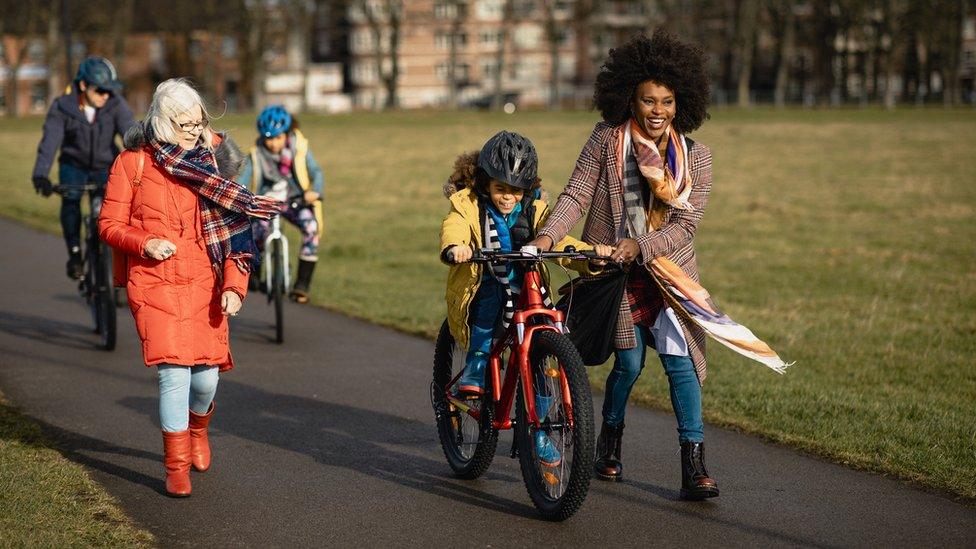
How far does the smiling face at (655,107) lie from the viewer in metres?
5.82

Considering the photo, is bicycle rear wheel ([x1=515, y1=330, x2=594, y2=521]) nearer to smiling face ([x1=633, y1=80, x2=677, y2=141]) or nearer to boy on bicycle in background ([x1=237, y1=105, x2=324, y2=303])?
smiling face ([x1=633, y1=80, x2=677, y2=141])

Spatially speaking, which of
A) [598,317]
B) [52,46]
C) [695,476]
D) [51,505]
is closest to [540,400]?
[598,317]

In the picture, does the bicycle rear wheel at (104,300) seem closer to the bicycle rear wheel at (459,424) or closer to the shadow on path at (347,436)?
the shadow on path at (347,436)

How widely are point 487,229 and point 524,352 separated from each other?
680 millimetres

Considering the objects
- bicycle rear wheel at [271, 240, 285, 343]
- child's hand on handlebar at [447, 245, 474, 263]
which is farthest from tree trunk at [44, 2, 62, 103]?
child's hand on handlebar at [447, 245, 474, 263]

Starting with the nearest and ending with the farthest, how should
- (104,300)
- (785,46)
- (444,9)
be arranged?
(104,300) → (785,46) → (444,9)

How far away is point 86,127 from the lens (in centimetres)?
1074

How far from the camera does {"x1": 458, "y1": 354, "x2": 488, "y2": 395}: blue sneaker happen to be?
239 inches

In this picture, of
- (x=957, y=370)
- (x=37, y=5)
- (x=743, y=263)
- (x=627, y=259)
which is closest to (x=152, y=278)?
(x=627, y=259)

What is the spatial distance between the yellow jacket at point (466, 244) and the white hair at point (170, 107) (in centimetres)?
116

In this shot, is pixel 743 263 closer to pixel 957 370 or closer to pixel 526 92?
A: pixel 957 370

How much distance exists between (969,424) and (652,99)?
293 cm

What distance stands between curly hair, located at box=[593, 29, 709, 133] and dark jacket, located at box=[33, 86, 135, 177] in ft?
19.2

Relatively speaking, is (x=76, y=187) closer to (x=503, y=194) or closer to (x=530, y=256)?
(x=503, y=194)
